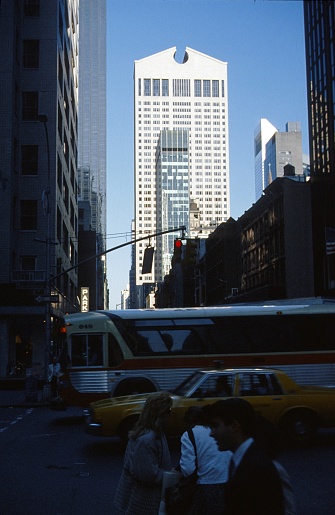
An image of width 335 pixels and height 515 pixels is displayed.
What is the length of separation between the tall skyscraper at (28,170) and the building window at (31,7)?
0.12 feet

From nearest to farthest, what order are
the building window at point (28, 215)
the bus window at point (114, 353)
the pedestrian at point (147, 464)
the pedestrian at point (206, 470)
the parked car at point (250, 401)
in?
1. the pedestrian at point (206, 470)
2. the pedestrian at point (147, 464)
3. the parked car at point (250, 401)
4. the bus window at point (114, 353)
5. the building window at point (28, 215)

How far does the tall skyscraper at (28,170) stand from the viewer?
43688 millimetres

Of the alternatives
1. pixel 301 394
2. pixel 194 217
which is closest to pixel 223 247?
pixel 301 394

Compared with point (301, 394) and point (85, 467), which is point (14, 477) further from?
point (301, 394)

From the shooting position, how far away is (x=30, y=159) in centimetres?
4756

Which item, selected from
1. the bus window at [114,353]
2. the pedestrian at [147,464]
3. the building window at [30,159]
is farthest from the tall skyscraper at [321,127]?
the pedestrian at [147,464]

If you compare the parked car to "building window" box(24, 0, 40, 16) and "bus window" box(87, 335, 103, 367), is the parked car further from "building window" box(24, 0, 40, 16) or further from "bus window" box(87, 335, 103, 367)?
"building window" box(24, 0, 40, 16)

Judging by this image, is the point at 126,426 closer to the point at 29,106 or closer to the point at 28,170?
the point at 28,170

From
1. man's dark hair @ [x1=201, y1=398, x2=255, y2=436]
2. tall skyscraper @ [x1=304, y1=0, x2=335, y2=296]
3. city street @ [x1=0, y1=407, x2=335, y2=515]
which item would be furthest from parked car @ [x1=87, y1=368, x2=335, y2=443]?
tall skyscraper @ [x1=304, y1=0, x2=335, y2=296]

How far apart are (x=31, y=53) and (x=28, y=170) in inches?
367

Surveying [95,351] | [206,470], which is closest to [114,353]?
[95,351]

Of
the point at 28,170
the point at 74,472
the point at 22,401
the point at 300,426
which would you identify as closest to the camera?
the point at 74,472

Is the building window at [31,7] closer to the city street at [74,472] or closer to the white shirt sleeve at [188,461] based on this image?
the city street at [74,472]

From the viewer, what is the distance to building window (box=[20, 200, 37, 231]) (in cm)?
4706
